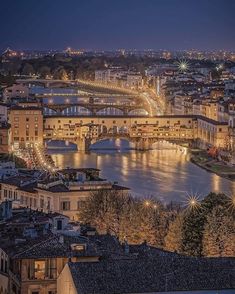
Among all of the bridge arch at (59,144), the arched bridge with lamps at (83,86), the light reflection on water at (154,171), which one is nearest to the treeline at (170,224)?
the light reflection on water at (154,171)

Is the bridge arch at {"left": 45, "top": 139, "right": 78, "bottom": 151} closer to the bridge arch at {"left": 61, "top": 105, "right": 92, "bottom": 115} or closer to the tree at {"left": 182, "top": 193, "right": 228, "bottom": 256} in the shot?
the bridge arch at {"left": 61, "top": 105, "right": 92, "bottom": 115}

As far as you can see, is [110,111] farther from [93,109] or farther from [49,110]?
[49,110]

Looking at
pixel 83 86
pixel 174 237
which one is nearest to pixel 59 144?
pixel 174 237

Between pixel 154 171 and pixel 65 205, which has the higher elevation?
pixel 65 205

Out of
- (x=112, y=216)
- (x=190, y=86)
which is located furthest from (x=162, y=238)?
(x=190, y=86)

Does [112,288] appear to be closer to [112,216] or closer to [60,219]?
[60,219]
